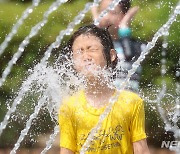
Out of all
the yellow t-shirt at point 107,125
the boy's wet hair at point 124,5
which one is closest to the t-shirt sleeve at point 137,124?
the yellow t-shirt at point 107,125

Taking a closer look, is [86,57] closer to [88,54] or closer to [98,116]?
[88,54]

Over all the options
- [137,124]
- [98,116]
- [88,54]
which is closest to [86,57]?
[88,54]

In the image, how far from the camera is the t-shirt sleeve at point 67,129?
11.3ft

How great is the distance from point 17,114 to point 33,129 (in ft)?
0.51

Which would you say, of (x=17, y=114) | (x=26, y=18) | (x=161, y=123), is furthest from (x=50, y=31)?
(x=161, y=123)

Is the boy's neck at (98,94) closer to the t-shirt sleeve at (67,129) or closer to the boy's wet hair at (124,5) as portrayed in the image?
the t-shirt sleeve at (67,129)

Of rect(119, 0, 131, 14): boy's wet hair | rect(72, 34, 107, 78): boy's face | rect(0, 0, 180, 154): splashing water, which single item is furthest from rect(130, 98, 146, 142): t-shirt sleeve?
rect(119, 0, 131, 14): boy's wet hair

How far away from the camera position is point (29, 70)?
499cm

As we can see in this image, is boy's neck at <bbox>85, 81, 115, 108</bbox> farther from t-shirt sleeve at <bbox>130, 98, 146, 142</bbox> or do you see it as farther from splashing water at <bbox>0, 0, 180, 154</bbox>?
t-shirt sleeve at <bbox>130, 98, 146, 142</bbox>

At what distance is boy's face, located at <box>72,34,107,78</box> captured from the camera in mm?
3564

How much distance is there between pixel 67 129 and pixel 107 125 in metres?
0.20

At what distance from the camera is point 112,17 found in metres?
4.57

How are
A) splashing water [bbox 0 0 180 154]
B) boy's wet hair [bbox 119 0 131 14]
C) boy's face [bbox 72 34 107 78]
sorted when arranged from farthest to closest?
boy's wet hair [bbox 119 0 131 14]
splashing water [bbox 0 0 180 154]
boy's face [bbox 72 34 107 78]

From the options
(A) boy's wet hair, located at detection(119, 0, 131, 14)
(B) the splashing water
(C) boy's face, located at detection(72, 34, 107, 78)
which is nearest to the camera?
(C) boy's face, located at detection(72, 34, 107, 78)
